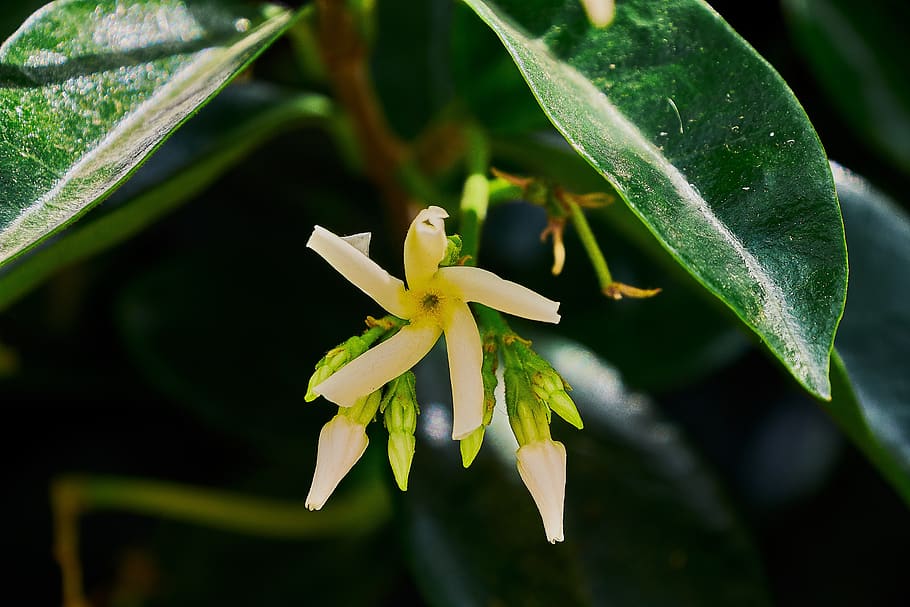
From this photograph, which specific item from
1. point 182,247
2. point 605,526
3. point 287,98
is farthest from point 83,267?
point 605,526

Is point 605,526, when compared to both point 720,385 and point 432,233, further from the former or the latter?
point 720,385

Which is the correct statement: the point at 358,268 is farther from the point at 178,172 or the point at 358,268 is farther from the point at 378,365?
the point at 178,172

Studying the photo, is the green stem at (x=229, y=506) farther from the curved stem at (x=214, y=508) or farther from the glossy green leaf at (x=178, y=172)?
the glossy green leaf at (x=178, y=172)

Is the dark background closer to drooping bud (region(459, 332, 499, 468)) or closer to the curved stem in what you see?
the curved stem

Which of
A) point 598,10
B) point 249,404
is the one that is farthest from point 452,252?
point 249,404

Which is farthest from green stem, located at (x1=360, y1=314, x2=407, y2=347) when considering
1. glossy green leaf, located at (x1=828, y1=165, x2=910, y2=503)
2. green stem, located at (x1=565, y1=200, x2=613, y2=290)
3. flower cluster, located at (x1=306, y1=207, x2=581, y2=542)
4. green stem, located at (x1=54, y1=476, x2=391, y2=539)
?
green stem, located at (x1=54, y1=476, x2=391, y2=539)

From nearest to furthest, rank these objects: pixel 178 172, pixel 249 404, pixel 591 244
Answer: pixel 591 244, pixel 178 172, pixel 249 404

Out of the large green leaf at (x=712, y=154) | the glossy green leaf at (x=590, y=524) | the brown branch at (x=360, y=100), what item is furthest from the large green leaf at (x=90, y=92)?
the glossy green leaf at (x=590, y=524)
